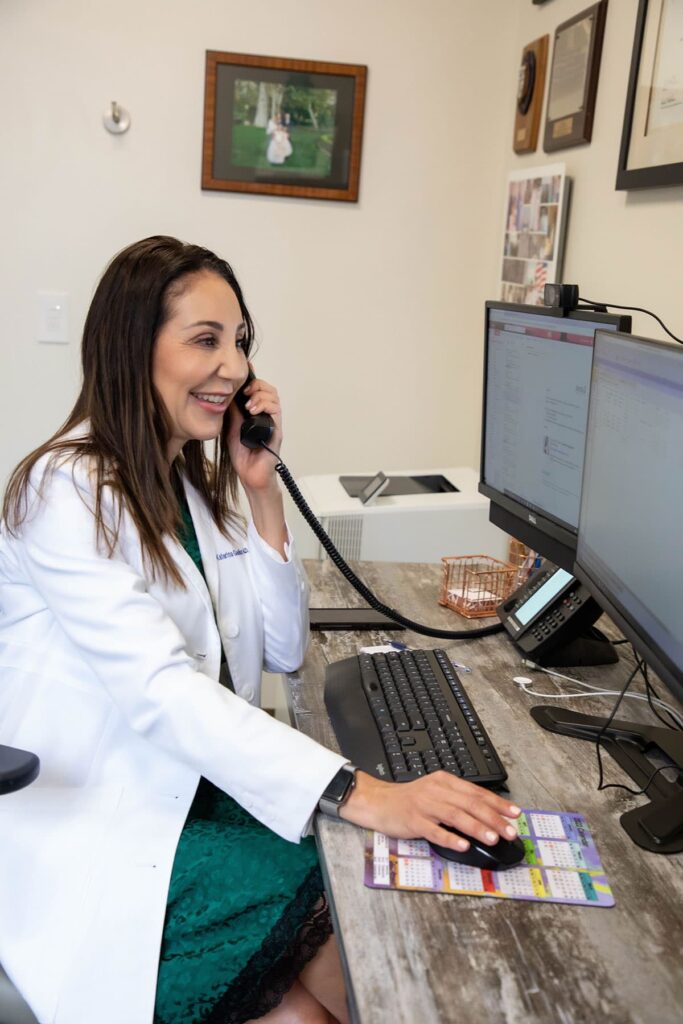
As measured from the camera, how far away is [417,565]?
2.05 m

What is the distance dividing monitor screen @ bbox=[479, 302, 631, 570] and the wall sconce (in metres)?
1.37

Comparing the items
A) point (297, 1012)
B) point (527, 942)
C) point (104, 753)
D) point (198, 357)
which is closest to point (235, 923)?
point (297, 1012)

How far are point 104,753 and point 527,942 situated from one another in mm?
616

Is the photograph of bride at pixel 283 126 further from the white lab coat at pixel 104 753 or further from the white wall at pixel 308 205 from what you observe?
the white lab coat at pixel 104 753

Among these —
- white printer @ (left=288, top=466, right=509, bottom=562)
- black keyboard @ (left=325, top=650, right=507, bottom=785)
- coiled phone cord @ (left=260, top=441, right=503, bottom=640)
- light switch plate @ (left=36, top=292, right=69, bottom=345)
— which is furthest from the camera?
light switch plate @ (left=36, top=292, right=69, bottom=345)

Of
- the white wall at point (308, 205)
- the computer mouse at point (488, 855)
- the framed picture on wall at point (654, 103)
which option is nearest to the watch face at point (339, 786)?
the computer mouse at point (488, 855)

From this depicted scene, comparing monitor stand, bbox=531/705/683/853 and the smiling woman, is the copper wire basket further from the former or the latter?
the smiling woman

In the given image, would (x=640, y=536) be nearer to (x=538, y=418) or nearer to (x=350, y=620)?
(x=538, y=418)

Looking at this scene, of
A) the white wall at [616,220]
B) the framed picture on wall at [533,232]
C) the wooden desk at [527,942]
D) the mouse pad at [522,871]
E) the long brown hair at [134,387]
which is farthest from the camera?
the framed picture on wall at [533,232]

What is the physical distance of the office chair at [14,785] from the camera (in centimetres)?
110

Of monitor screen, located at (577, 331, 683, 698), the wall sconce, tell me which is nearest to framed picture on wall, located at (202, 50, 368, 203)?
the wall sconce

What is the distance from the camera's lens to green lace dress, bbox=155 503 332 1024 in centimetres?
117

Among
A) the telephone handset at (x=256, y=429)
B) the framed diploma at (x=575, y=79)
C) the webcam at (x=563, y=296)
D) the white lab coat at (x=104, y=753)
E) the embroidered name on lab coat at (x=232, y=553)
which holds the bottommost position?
the white lab coat at (x=104, y=753)

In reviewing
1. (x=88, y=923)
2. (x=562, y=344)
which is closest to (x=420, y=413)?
(x=562, y=344)
